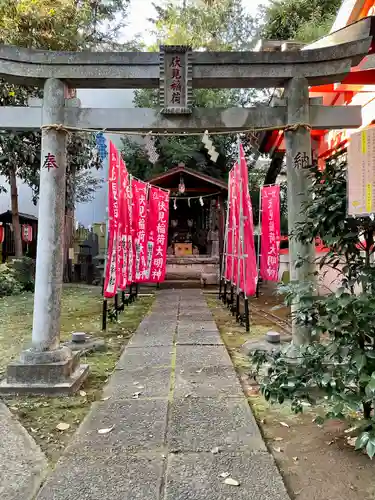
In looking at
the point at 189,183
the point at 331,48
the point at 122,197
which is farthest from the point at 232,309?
the point at 189,183

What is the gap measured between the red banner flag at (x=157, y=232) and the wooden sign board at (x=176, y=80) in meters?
→ 7.51

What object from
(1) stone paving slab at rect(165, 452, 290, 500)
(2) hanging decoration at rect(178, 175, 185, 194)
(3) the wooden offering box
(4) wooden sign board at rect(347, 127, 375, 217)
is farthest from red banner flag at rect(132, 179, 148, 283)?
(1) stone paving slab at rect(165, 452, 290, 500)

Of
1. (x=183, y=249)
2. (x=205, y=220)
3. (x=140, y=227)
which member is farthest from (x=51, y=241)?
(x=205, y=220)

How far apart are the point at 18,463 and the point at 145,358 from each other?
283cm

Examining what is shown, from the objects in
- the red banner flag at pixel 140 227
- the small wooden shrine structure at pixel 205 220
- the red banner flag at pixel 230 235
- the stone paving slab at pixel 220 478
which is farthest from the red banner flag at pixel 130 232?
the stone paving slab at pixel 220 478

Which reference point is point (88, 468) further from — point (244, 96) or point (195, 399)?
point (244, 96)

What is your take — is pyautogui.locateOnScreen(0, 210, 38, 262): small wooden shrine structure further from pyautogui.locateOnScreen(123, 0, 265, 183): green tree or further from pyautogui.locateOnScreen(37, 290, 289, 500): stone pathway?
pyautogui.locateOnScreen(37, 290, 289, 500): stone pathway

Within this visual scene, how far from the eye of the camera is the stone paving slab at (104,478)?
2.42 meters

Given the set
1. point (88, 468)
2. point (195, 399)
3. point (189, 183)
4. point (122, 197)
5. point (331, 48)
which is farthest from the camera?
point (189, 183)

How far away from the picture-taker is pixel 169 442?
3092mm

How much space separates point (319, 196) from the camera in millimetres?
3383

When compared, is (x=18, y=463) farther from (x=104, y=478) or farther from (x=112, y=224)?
(x=112, y=224)

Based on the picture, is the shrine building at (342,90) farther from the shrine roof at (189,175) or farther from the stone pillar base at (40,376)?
the stone pillar base at (40,376)

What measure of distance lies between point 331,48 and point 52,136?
3266 mm
